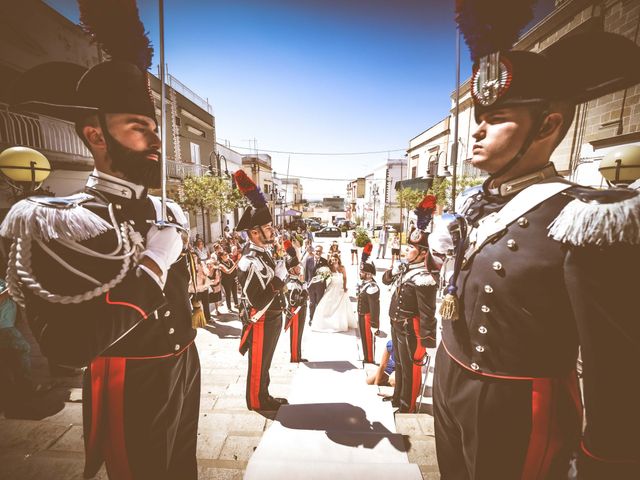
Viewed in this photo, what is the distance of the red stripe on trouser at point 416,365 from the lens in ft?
10.5

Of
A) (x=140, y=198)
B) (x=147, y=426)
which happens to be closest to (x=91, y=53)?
(x=140, y=198)

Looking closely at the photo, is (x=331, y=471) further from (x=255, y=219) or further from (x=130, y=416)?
(x=255, y=219)

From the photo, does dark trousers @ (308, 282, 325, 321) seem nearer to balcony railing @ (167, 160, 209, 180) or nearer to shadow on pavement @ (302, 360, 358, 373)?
shadow on pavement @ (302, 360, 358, 373)

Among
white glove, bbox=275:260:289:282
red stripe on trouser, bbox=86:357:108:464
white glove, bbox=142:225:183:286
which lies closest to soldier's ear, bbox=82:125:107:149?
white glove, bbox=142:225:183:286

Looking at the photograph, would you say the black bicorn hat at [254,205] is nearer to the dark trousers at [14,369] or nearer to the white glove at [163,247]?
the white glove at [163,247]

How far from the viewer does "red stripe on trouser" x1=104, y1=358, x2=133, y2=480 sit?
142 cm

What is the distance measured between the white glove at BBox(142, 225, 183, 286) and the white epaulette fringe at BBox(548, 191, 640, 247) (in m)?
1.74

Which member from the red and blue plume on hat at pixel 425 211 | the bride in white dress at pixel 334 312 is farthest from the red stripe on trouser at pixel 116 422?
the bride in white dress at pixel 334 312

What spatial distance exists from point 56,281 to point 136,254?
30 centimetres

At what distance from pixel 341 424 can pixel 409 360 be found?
110 centimetres

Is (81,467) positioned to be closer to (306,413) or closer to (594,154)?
(306,413)

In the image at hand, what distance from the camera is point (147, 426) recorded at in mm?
1462

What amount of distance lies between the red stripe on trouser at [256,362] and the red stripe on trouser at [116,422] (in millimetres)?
1801

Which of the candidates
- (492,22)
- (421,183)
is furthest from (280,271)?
(421,183)
